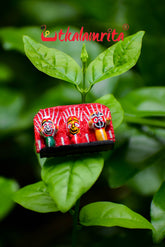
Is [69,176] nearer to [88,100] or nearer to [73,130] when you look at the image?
[73,130]

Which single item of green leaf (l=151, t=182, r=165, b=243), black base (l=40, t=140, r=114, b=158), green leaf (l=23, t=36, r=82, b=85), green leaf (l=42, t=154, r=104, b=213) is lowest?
green leaf (l=151, t=182, r=165, b=243)

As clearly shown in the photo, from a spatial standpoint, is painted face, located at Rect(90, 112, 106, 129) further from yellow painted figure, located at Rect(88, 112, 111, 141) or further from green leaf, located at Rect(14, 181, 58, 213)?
green leaf, located at Rect(14, 181, 58, 213)

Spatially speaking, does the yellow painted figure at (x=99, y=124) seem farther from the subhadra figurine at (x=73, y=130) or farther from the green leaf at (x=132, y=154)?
the green leaf at (x=132, y=154)

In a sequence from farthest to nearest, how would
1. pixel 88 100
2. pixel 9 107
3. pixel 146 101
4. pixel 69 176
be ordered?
pixel 9 107
pixel 88 100
pixel 146 101
pixel 69 176

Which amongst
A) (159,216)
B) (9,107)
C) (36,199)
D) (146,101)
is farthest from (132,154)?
(9,107)

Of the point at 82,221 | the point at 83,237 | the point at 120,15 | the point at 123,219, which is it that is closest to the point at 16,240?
the point at 83,237

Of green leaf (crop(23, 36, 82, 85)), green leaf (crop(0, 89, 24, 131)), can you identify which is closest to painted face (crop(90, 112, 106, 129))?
green leaf (crop(23, 36, 82, 85))
